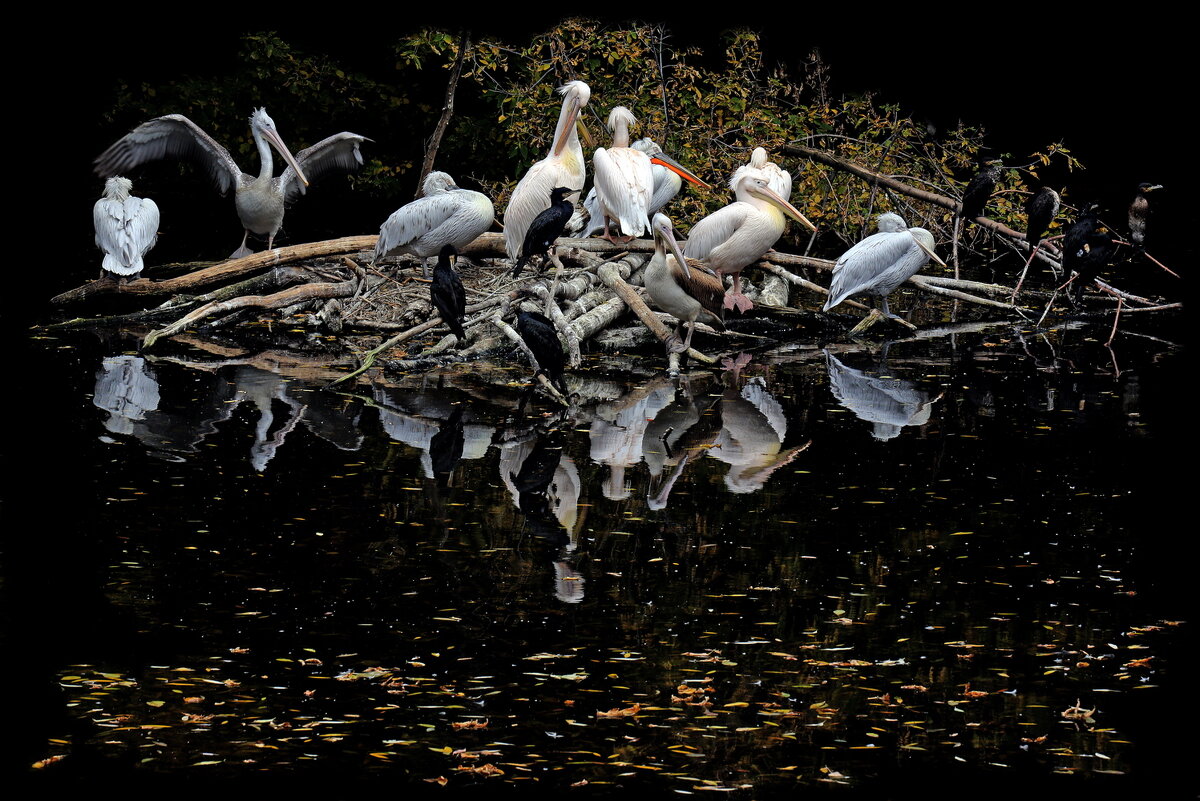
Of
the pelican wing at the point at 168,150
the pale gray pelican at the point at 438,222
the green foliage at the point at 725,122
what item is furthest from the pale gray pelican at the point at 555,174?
the pelican wing at the point at 168,150

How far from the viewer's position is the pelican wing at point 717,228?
866 cm

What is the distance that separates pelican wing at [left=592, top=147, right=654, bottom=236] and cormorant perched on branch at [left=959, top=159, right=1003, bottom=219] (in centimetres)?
249

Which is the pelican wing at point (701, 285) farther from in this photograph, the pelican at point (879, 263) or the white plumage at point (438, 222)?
the white plumage at point (438, 222)

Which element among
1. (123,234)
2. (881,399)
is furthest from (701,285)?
(123,234)

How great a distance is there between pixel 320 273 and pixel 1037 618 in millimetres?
6170

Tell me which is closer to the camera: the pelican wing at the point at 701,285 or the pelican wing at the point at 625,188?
the pelican wing at the point at 701,285

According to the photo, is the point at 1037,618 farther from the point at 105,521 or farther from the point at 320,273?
the point at 320,273

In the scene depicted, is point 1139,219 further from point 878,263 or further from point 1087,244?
point 878,263

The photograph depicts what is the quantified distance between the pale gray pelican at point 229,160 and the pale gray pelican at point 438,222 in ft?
5.03

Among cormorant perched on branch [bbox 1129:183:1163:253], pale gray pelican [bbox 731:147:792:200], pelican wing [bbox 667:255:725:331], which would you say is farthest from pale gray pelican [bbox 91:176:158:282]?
cormorant perched on branch [bbox 1129:183:1163:253]

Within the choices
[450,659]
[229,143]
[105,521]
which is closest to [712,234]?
[105,521]

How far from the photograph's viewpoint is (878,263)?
895cm

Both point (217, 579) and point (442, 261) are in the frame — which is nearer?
point (217, 579)

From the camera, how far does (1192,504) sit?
538 cm
